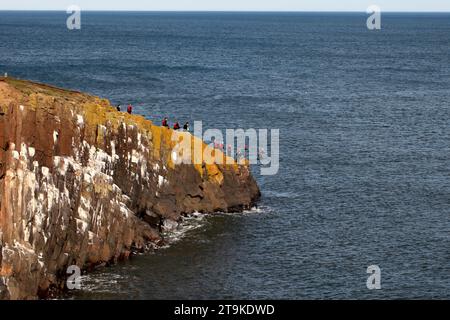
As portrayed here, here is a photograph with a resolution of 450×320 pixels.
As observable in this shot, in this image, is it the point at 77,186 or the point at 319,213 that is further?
the point at 319,213

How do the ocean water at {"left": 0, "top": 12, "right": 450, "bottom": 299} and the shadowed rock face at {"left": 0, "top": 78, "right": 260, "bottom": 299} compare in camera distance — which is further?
the ocean water at {"left": 0, "top": 12, "right": 450, "bottom": 299}

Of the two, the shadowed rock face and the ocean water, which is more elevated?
the shadowed rock face

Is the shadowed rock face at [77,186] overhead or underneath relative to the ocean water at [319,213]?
overhead

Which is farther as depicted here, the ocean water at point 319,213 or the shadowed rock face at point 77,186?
the ocean water at point 319,213

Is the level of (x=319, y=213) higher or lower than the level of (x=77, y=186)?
lower

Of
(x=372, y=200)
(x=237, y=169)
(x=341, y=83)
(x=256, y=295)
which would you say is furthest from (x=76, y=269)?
(x=341, y=83)

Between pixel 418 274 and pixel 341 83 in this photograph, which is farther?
pixel 341 83
